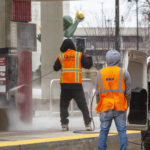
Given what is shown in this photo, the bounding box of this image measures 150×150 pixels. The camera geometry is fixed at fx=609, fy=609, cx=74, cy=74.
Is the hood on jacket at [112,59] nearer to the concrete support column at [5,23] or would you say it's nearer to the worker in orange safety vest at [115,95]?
the worker in orange safety vest at [115,95]

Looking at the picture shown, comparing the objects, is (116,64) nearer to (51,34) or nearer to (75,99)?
(75,99)

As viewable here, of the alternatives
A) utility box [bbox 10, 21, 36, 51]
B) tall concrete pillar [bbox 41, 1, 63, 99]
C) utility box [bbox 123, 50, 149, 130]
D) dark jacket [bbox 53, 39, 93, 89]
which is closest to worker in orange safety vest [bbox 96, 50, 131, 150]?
utility box [bbox 123, 50, 149, 130]

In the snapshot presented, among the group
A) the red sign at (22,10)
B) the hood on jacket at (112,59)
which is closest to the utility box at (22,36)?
the red sign at (22,10)

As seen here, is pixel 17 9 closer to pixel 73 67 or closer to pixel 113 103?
pixel 73 67

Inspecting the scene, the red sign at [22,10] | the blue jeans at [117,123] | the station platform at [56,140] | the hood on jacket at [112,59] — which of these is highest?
the red sign at [22,10]

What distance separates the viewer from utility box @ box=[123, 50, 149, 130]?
367 inches

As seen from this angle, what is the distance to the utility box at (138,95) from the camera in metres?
9.32

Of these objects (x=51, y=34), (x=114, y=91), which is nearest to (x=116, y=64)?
(x=114, y=91)

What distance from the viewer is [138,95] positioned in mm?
9438

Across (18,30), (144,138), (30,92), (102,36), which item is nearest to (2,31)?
(18,30)

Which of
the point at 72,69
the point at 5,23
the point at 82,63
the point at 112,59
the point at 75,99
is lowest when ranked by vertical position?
the point at 75,99

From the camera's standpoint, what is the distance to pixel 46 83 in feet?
79.2

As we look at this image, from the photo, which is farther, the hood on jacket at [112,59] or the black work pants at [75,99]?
the black work pants at [75,99]

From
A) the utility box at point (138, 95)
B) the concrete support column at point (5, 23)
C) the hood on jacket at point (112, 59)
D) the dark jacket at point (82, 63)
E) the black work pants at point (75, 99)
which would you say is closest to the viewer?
the hood on jacket at point (112, 59)
